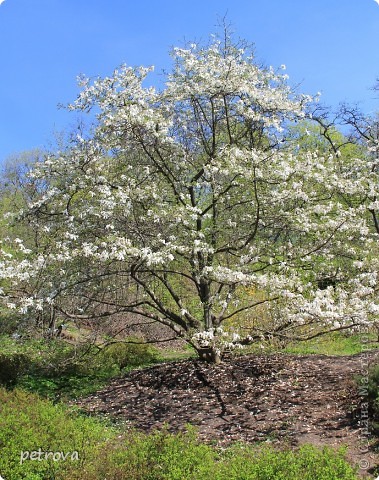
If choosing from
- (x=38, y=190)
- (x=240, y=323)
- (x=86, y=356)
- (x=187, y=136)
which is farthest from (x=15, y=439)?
(x=38, y=190)

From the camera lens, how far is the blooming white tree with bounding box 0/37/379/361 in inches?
313

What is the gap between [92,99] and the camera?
29.6 ft

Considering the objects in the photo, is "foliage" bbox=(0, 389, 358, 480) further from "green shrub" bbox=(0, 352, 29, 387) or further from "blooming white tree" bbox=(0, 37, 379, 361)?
"green shrub" bbox=(0, 352, 29, 387)

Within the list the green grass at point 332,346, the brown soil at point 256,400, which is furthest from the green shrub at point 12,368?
the green grass at point 332,346

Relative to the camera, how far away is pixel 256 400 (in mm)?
7938

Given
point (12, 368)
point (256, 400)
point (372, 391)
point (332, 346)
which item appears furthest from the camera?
point (332, 346)

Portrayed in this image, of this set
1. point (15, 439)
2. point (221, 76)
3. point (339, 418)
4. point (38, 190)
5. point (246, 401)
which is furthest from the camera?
point (38, 190)

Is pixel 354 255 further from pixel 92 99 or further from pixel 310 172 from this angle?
pixel 92 99

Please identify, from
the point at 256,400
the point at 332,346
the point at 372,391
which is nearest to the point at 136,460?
the point at 256,400

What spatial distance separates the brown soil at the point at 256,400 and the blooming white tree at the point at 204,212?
78cm

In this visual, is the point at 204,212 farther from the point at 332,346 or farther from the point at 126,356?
the point at 332,346

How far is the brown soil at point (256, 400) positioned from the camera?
6.61 meters

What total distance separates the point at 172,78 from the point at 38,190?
5500mm

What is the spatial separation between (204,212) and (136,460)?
528cm
